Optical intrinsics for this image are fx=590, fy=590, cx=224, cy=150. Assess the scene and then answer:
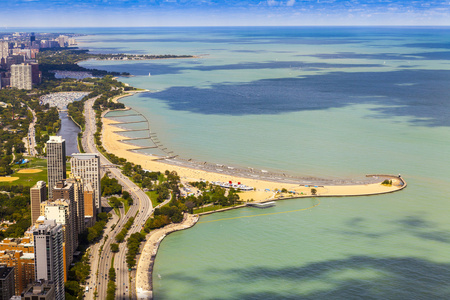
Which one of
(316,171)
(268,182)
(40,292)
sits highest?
(40,292)

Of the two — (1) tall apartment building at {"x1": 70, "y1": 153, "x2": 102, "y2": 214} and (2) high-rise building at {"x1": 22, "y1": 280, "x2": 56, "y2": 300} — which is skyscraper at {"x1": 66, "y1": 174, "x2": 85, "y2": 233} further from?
(2) high-rise building at {"x1": 22, "y1": 280, "x2": 56, "y2": 300}

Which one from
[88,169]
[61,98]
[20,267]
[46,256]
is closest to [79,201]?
[88,169]

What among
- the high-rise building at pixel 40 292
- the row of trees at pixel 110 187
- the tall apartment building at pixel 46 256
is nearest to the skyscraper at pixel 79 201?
the row of trees at pixel 110 187

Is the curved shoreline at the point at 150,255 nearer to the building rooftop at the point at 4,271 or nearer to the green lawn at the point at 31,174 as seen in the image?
the building rooftop at the point at 4,271

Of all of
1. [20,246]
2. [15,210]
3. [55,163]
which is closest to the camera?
[20,246]

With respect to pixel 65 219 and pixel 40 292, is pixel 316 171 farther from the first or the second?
pixel 40 292

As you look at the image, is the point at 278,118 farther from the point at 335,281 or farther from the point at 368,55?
the point at 368,55
